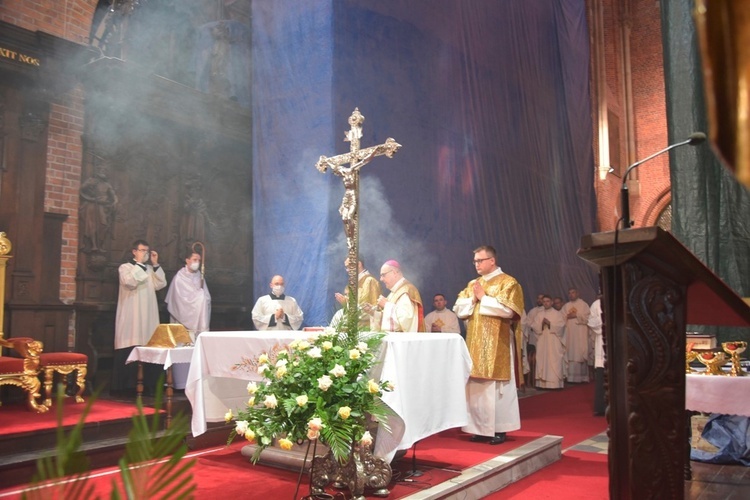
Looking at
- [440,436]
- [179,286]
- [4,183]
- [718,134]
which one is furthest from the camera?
[179,286]

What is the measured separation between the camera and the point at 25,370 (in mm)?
5559

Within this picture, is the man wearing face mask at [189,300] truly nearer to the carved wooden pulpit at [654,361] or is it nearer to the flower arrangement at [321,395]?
the flower arrangement at [321,395]

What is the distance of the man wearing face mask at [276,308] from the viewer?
7281 mm

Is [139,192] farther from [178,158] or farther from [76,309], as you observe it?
[76,309]

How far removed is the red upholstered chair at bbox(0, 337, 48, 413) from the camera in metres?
5.46

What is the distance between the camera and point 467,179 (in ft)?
31.0

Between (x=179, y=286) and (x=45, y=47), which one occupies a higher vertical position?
(x=45, y=47)

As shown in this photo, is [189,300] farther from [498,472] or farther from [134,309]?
[498,472]

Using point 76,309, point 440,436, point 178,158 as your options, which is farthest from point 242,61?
point 440,436

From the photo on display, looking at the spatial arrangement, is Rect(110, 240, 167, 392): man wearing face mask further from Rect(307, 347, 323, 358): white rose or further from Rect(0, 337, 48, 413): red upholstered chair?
Rect(307, 347, 323, 358): white rose

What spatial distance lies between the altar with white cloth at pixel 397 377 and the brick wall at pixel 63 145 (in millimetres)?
3213

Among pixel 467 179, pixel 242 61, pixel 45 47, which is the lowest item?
pixel 467 179

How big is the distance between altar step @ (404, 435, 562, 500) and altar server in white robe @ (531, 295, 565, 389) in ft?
17.8

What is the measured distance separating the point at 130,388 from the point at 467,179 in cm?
536
